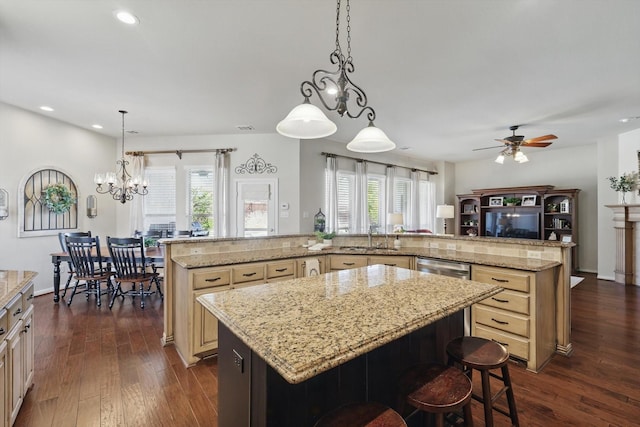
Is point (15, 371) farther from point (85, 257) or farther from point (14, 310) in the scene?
point (85, 257)

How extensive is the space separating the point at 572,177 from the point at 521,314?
6326mm

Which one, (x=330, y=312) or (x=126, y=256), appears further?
(x=126, y=256)

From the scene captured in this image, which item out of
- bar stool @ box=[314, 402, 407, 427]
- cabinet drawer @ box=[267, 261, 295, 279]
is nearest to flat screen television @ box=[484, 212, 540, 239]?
cabinet drawer @ box=[267, 261, 295, 279]

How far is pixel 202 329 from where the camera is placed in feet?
8.64

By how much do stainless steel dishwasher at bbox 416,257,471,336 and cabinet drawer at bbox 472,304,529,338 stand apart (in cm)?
10

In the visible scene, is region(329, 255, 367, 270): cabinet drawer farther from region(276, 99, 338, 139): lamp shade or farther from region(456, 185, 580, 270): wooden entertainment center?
region(456, 185, 580, 270): wooden entertainment center

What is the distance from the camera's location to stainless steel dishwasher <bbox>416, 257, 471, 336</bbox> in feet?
9.34

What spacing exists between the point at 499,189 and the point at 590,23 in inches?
230

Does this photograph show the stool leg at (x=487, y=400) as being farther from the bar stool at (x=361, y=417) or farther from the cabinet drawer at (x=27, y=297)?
the cabinet drawer at (x=27, y=297)

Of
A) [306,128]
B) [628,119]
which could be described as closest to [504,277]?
[306,128]

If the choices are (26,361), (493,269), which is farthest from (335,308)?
(26,361)

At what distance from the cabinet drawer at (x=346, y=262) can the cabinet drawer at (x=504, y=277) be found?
121cm

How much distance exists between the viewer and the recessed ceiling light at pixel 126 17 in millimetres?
2248

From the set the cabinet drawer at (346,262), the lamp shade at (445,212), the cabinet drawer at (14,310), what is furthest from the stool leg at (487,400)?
the lamp shade at (445,212)
